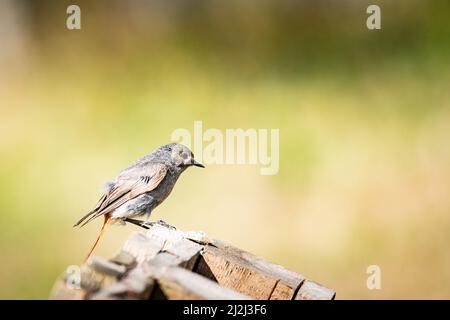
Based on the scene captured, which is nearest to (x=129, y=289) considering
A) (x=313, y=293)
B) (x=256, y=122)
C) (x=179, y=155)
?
(x=313, y=293)

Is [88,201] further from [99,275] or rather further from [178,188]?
[99,275]

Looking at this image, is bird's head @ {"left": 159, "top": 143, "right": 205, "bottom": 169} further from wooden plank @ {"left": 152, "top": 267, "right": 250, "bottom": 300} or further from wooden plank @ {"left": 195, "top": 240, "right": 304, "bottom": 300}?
wooden plank @ {"left": 152, "top": 267, "right": 250, "bottom": 300}

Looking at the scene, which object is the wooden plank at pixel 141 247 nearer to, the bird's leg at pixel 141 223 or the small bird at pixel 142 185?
the bird's leg at pixel 141 223

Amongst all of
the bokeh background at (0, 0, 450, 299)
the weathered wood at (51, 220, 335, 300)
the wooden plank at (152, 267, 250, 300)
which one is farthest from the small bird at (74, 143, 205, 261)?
the wooden plank at (152, 267, 250, 300)

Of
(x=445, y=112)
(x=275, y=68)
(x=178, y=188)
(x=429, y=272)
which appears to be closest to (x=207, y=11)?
(x=275, y=68)

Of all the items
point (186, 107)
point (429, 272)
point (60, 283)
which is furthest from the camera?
point (186, 107)

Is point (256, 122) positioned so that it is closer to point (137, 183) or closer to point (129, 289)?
point (137, 183)
